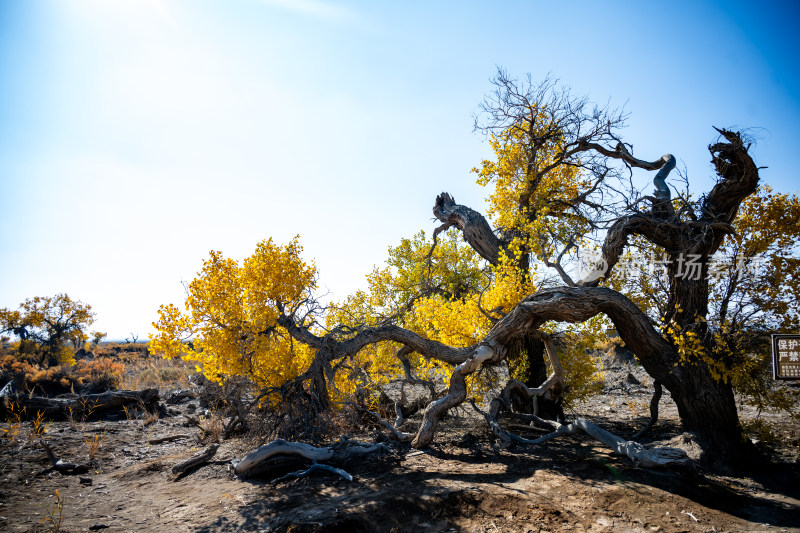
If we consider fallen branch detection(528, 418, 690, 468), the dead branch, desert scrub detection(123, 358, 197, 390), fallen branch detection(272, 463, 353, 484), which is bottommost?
desert scrub detection(123, 358, 197, 390)

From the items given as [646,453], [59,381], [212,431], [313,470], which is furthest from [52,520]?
[59,381]

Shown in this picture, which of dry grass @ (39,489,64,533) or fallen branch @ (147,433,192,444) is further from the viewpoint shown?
fallen branch @ (147,433,192,444)

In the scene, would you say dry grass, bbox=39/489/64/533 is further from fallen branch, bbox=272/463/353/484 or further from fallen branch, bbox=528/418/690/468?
fallen branch, bbox=528/418/690/468

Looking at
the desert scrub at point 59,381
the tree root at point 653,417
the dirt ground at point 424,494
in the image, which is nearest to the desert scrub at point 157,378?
the desert scrub at point 59,381

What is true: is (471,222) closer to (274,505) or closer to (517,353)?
(517,353)

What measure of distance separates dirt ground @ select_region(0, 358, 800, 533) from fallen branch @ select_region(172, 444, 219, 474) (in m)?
0.12

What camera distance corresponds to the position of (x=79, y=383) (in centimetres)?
1514

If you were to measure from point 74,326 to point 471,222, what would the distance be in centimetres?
2518

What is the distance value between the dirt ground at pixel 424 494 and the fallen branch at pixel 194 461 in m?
0.12

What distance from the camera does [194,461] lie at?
6.87m

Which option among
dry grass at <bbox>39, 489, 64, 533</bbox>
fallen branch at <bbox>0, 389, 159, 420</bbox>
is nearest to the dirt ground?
dry grass at <bbox>39, 489, 64, 533</bbox>

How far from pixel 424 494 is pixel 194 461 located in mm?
4036

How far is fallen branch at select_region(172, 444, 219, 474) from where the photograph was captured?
6.72 m

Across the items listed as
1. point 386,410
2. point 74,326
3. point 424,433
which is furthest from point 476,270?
point 74,326
